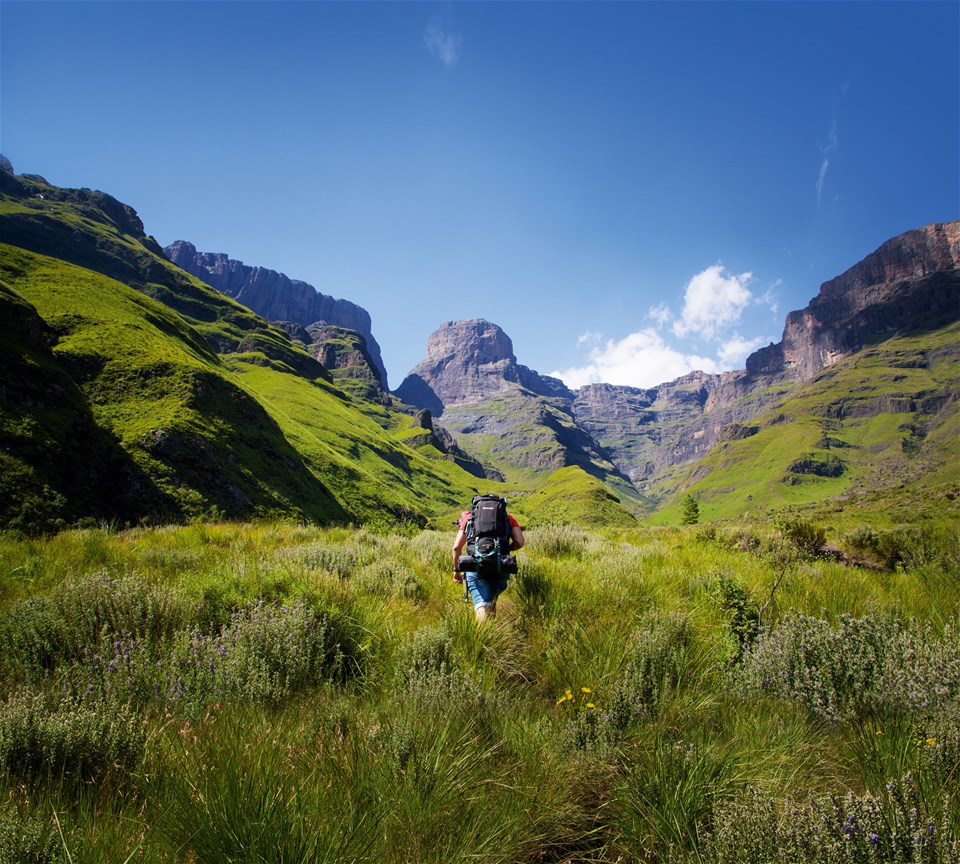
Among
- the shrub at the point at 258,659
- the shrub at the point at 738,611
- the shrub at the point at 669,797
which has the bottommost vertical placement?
the shrub at the point at 258,659

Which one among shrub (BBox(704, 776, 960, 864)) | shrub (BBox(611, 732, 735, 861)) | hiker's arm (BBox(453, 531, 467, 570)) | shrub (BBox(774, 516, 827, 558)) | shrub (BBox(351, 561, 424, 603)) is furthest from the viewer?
shrub (BBox(774, 516, 827, 558))

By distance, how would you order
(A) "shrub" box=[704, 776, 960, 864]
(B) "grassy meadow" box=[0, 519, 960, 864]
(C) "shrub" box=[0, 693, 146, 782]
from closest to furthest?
(A) "shrub" box=[704, 776, 960, 864] → (B) "grassy meadow" box=[0, 519, 960, 864] → (C) "shrub" box=[0, 693, 146, 782]

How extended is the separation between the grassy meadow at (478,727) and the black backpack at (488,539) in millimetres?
627

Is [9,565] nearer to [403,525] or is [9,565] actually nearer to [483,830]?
[483,830]

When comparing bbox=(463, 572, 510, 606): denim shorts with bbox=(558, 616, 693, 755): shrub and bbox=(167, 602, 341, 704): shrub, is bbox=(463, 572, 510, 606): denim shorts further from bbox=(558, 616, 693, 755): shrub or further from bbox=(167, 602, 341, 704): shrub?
bbox=(558, 616, 693, 755): shrub

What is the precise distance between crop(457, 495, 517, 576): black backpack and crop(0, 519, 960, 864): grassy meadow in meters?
0.63

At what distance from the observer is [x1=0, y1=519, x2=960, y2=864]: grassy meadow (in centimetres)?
171

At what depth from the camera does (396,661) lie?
3.65 metres

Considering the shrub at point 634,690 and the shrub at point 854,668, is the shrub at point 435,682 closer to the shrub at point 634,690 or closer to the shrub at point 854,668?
the shrub at point 634,690

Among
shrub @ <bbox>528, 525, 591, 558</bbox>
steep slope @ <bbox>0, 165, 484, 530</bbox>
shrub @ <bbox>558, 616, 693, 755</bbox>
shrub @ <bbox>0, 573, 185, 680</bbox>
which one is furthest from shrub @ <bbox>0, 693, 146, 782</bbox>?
steep slope @ <bbox>0, 165, 484, 530</bbox>

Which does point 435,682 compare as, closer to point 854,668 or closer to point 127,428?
point 854,668

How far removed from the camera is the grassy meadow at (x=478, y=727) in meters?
1.71

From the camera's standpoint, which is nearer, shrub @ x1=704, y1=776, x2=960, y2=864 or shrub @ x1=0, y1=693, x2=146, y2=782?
shrub @ x1=704, y1=776, x2=960, y2=864

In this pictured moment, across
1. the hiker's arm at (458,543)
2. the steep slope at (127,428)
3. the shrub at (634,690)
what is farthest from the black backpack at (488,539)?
the steep slope at (127,428)
